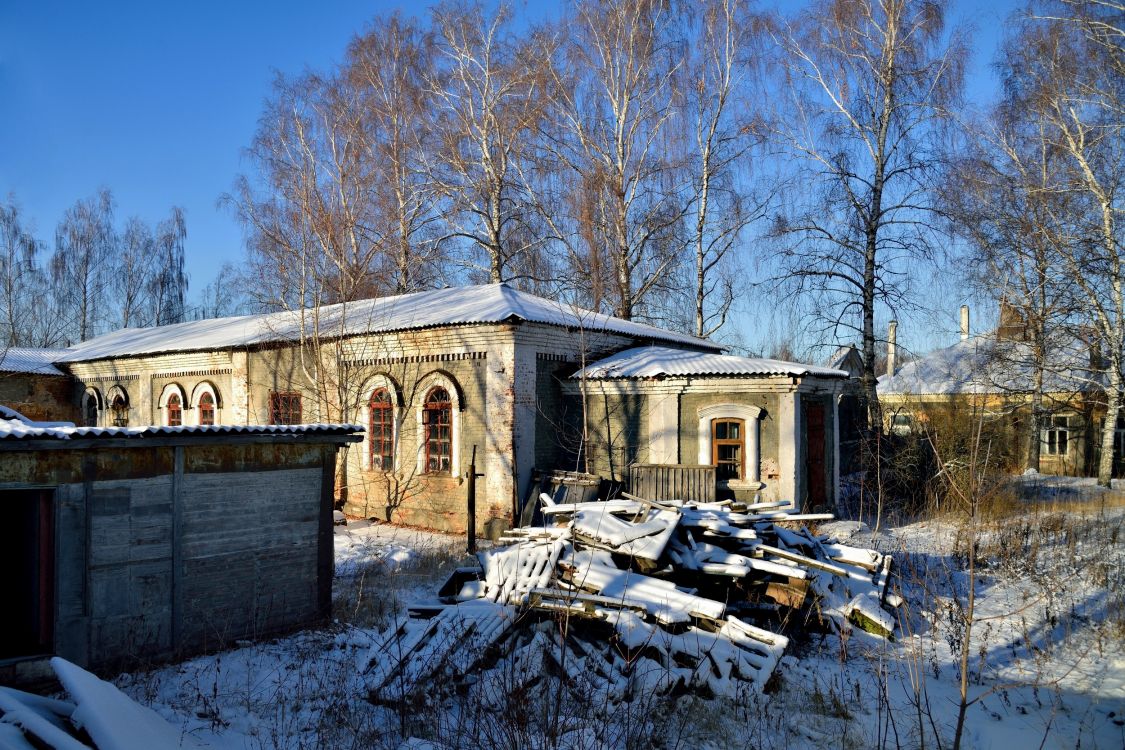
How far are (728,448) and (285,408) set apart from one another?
30.9 feet

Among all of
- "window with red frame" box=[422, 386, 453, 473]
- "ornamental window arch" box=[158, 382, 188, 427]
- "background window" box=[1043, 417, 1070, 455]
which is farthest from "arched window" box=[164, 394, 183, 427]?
"background window" box=[1043, 417, 1070, 455]

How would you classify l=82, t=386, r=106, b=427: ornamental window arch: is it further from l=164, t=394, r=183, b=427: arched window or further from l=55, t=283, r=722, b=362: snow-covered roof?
l=164, t=394, r=183, b=427: arched window

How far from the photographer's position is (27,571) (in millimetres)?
6172

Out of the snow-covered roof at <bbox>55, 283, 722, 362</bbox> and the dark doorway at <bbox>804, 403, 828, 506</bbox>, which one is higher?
the snow-covered roof at <bbox>55, 283, 722, 362</bbox>

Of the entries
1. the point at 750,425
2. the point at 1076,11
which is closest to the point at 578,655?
the point at 750,425

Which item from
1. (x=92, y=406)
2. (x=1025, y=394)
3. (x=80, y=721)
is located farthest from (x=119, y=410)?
(x=1025, y=394)

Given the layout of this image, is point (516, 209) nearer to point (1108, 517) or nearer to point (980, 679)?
point (1108, 517)

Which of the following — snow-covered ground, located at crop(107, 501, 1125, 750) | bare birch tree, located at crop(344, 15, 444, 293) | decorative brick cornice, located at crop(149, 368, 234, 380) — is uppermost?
bare birch tree, located at crop(344, 15, 444, 293)

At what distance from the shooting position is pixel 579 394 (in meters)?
13.5

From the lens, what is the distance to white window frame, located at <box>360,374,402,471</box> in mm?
13828

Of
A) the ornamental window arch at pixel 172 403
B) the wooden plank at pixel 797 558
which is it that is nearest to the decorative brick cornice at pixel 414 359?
the ornamental window arch at pixel 172 403

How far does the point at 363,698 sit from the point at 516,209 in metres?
18.5

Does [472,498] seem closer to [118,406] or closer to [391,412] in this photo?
[391,412]

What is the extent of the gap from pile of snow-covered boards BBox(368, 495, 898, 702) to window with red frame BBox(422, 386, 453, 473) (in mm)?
4756
